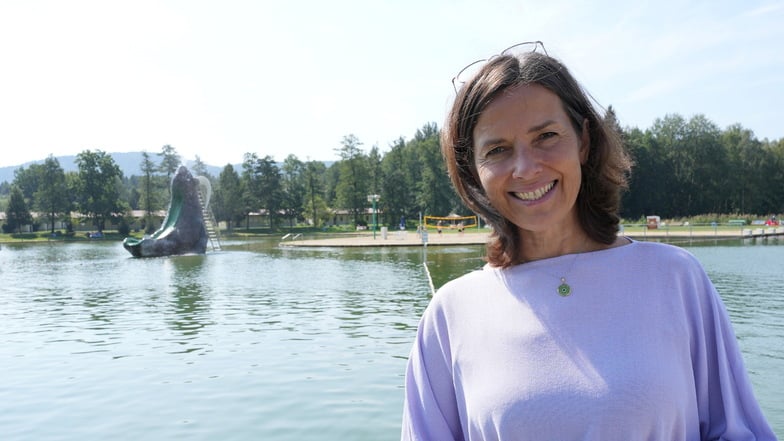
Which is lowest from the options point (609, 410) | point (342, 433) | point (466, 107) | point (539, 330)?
point (342, 433)

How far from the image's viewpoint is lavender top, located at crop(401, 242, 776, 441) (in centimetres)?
134

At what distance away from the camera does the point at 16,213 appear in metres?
77.8

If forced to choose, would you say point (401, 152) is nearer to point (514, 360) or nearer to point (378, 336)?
point (378, 336)

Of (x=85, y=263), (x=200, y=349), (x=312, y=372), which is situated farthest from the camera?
(x=85, y=263)

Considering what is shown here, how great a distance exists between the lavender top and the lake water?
5.52 meters

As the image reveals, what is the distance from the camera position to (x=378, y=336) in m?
11.4

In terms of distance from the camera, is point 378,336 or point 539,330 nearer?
point 539,330

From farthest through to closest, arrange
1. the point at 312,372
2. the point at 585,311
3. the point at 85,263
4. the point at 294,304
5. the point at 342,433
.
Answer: the point at 85,263 < the point at 294,304 < the point at 312,372 < the point at 342,433 < the point at 585,311

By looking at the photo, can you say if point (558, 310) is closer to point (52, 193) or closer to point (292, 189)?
point (52, 193)

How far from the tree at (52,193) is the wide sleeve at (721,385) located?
83543mm

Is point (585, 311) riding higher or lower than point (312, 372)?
higher

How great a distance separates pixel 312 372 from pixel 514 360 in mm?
7945

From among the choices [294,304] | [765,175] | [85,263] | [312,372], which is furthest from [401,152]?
[312,372]

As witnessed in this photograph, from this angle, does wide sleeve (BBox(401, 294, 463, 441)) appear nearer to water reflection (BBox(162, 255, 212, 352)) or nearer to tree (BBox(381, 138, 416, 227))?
water reflection (BBox(162, 255, 212, 352))
